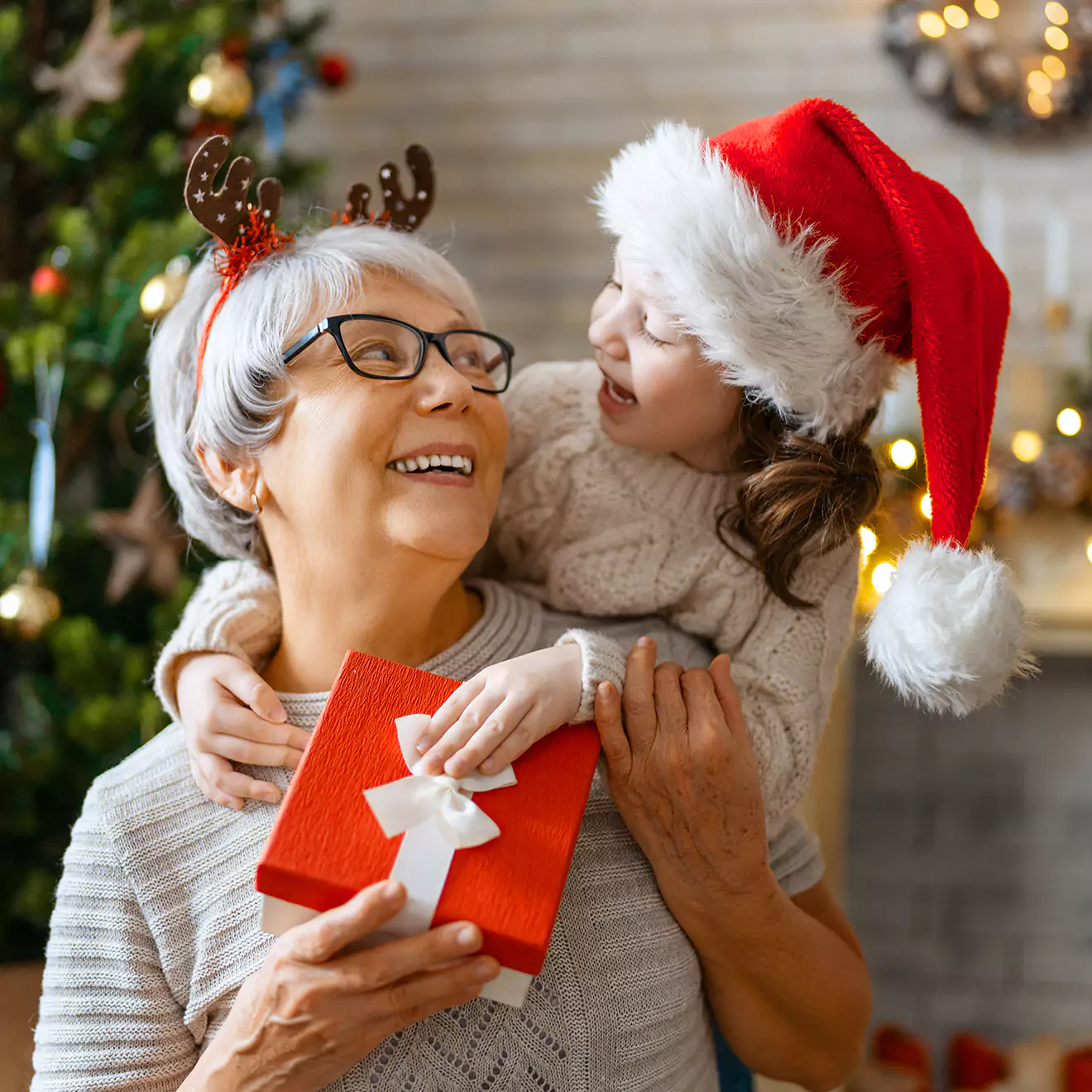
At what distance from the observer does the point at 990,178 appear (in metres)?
2.98

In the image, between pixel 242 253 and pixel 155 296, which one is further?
pixel 155 296

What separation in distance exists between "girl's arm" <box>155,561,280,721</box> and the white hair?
0.08 m

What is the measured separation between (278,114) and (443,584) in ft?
5.54

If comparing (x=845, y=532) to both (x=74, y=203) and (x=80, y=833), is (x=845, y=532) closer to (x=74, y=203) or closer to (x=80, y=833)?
(x=80, y=833)

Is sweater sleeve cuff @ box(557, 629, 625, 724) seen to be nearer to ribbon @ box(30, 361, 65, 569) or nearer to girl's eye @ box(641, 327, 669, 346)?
girl's eye @ box(641, 327, 669, 346)

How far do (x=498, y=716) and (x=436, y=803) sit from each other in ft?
0.34

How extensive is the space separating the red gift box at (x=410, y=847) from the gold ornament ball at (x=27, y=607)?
1168 mm

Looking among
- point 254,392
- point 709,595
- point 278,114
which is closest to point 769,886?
point 709,595

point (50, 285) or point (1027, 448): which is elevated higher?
point (50, 285)

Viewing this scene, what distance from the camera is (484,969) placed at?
103 cm

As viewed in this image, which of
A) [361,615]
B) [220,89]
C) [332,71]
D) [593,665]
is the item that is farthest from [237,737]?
[332,71]

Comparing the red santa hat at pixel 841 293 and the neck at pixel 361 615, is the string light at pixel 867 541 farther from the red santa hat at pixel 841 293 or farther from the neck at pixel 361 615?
the neck at pixel 361 615

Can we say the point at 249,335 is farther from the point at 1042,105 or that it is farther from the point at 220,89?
the point at 1042,105

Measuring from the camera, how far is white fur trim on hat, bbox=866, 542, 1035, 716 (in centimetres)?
119
